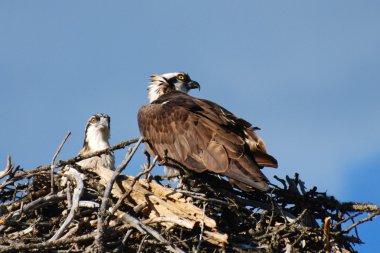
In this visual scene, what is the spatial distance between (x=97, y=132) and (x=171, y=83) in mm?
1322

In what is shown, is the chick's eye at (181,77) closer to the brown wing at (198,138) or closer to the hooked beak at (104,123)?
the hooked beak at (104,123)

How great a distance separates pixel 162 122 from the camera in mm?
8633

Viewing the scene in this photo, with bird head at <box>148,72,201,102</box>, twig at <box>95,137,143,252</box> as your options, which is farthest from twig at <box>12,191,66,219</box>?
bird head at <box>148,72,201,102</box>

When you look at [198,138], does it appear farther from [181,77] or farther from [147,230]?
[181,77]

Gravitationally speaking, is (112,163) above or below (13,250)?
above

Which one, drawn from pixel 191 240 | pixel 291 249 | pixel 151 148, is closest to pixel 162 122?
pixel 151 148

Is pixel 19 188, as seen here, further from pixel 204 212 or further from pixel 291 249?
pixel 291 249

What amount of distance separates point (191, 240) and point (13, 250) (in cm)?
159

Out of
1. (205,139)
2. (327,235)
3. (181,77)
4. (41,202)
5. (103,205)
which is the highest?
(181,77)

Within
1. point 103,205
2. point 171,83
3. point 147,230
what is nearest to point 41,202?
point 103,205

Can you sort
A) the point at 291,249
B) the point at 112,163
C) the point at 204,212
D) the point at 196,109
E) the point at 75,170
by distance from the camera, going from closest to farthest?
the point at 291,249 < the point at 204,212 < the point at 75,170 < the point at 196,109 < the point at 112,163

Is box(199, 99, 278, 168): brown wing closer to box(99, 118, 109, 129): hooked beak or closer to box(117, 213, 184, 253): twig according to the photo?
box(117, 213, 184, 253): twig

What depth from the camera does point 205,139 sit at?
26.5 feet

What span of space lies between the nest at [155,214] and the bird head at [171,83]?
3069 millimetres
